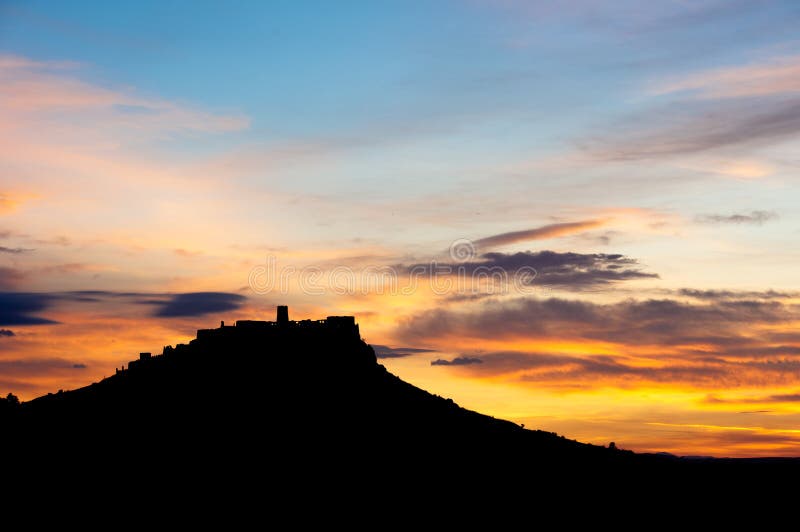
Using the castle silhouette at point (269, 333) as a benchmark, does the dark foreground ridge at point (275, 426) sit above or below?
below

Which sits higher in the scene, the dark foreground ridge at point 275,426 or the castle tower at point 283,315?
the castle tower at point 283,315

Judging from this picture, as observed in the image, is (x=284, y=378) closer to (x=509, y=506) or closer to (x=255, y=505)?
(x=255, y=505)

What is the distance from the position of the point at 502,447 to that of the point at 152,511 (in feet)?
132

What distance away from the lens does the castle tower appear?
113 meters

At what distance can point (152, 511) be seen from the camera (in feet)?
319

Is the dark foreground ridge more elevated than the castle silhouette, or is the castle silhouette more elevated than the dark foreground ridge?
the castle silhouette

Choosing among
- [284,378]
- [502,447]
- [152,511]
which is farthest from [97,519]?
[502,447]

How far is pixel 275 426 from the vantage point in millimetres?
108438

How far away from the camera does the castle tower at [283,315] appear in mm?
113250

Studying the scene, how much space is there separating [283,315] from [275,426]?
12.0 meters

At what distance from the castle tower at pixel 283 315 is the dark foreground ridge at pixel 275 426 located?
148mm

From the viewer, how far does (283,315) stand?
372ft

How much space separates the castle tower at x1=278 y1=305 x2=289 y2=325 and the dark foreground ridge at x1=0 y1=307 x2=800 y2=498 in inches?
5.8

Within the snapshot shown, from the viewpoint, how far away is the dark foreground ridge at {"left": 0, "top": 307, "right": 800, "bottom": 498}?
341 feet
